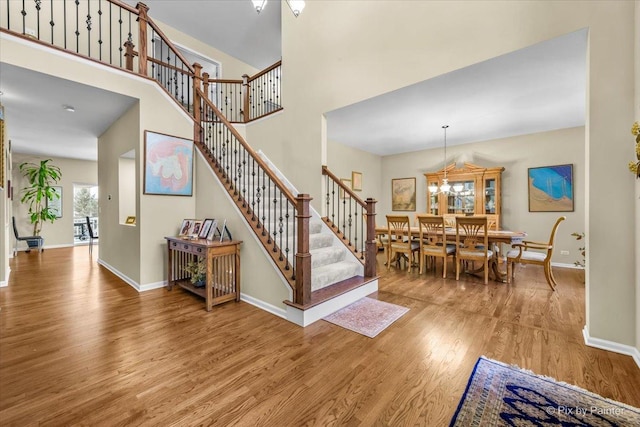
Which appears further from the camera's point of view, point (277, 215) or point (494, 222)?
point (494, 222)

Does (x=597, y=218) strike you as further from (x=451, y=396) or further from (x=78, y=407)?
(x=78, y=407)

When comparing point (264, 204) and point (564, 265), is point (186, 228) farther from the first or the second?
point (564, 265)

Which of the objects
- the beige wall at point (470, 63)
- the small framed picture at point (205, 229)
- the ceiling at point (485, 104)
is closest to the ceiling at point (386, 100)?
the ceiling at point (485, 104)

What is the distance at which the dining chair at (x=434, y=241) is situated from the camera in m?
4.32

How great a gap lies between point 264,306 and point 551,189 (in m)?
6.08

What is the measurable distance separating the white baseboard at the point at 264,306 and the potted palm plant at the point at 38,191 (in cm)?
731

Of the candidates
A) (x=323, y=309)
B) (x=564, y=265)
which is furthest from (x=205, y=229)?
(x=564, y=265)

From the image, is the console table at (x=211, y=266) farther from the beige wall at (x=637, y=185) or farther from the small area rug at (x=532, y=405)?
the beige wall at (x=637, y=185)

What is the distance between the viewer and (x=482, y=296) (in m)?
3.39

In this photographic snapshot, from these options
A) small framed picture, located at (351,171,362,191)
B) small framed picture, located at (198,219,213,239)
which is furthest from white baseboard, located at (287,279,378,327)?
small framed picture, located at (351,171,362,191)

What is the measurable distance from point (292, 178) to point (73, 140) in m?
4.96

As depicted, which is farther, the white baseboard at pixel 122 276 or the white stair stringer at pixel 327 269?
the white baseboard at pixel 122 276

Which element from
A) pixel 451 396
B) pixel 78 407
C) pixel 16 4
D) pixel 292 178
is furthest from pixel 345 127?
pixel 16 4

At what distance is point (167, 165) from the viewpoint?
12.6 ft
